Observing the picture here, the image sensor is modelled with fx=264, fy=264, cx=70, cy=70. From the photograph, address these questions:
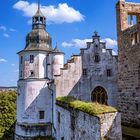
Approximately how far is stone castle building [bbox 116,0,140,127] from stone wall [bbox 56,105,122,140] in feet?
15.3

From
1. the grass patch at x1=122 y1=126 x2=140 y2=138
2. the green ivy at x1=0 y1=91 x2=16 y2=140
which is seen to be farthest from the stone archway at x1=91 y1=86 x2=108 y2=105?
the green ivy at x1=0 y1=91 x2=16 y2=140

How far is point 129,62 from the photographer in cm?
1975

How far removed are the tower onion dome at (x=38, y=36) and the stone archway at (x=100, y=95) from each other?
23.1 ft

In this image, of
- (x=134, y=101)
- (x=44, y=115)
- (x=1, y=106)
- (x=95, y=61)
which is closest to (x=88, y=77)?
(x=95, y=61)

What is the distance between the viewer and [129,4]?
21.4 m

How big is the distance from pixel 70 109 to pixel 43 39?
43.5 ft

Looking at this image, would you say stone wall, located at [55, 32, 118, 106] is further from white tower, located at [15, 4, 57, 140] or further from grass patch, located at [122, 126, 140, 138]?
grass patch, located at [122, 126, 140, 138]

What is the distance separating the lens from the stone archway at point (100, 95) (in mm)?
26500

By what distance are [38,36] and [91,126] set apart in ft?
57.4

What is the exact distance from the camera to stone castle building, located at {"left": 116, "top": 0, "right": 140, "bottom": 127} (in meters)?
18.6

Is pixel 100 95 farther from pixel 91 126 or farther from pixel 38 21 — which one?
pixel 91 126

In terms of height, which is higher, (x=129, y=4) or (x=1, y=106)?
(x=129, y=4)

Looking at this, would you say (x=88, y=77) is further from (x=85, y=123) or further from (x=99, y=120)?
(x=99, y=120)

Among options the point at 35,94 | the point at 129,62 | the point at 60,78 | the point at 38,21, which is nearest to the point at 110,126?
the point at 129,62
